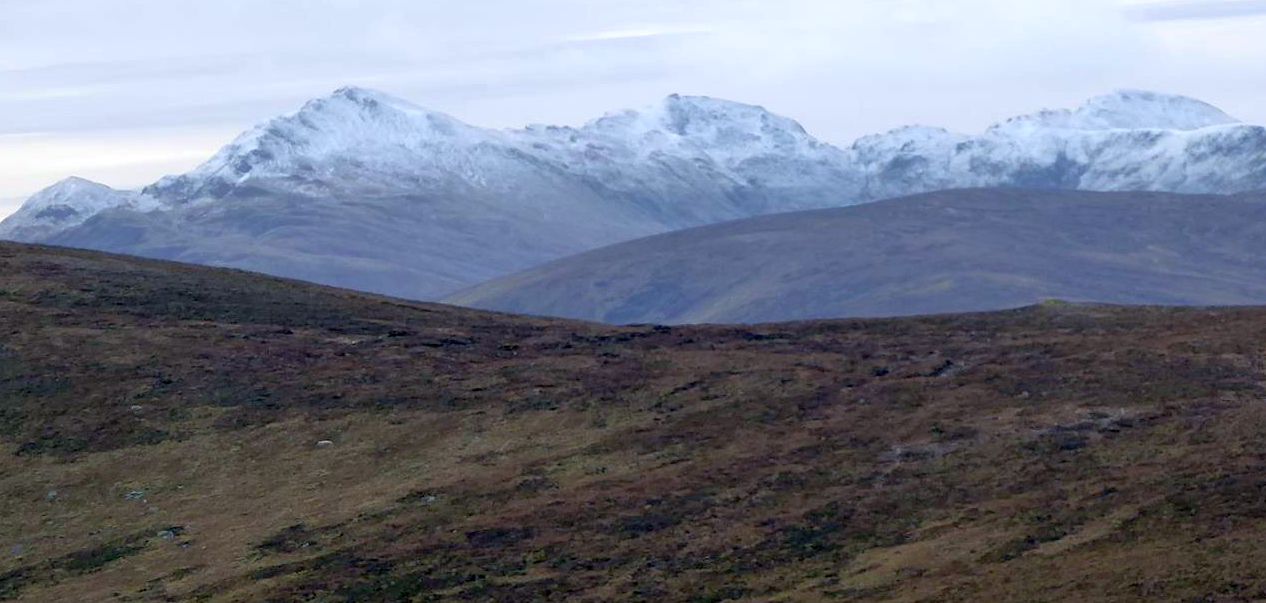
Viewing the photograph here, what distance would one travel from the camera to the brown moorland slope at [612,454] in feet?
226

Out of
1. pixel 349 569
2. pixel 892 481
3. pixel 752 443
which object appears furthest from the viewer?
pixel 752 443

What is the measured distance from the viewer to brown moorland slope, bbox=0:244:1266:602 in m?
68.9

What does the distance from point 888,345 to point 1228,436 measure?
31.9 metres

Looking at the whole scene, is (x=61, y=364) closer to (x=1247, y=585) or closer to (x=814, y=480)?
(x=814, y=480)

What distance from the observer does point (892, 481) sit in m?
79.7

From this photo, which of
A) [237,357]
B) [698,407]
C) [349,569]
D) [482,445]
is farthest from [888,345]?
[349,569]

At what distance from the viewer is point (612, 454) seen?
8875cm

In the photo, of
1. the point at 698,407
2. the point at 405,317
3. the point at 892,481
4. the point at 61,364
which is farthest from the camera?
the point at 405,317

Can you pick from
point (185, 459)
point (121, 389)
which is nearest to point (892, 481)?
point (185, 459)

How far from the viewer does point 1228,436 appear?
7794cm

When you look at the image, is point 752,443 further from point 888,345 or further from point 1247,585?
point 1247,585

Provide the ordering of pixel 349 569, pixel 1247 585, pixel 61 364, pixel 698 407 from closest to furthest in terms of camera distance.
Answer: pixel 1247 585
pixel 349 569
pixel 698 407
pixel 61 364

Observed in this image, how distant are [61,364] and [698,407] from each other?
3351 cm

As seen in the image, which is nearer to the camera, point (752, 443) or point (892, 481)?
point (892, 481)
